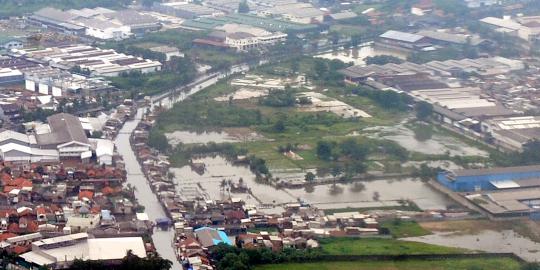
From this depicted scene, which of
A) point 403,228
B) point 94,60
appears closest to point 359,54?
point 94,60

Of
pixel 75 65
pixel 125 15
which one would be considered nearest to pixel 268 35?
pixel 125 15

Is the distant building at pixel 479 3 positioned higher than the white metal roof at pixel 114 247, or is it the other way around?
the white metal roof at pixel 114 247

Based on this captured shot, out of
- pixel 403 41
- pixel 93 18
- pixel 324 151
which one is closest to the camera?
pixel 324 151

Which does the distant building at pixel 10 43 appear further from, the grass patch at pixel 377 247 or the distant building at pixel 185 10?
the grass patch at pixel 377 247

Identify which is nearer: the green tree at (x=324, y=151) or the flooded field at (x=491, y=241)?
the flooded field at (x=491, y=241)

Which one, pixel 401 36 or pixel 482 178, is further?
pixel 401 36

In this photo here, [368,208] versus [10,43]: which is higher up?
[368,208]

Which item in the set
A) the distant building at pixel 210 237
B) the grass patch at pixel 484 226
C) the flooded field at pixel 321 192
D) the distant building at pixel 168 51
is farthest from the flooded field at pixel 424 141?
the distant building at pixel 168 51

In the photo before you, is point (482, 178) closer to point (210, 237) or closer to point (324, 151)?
point (324, 151)
